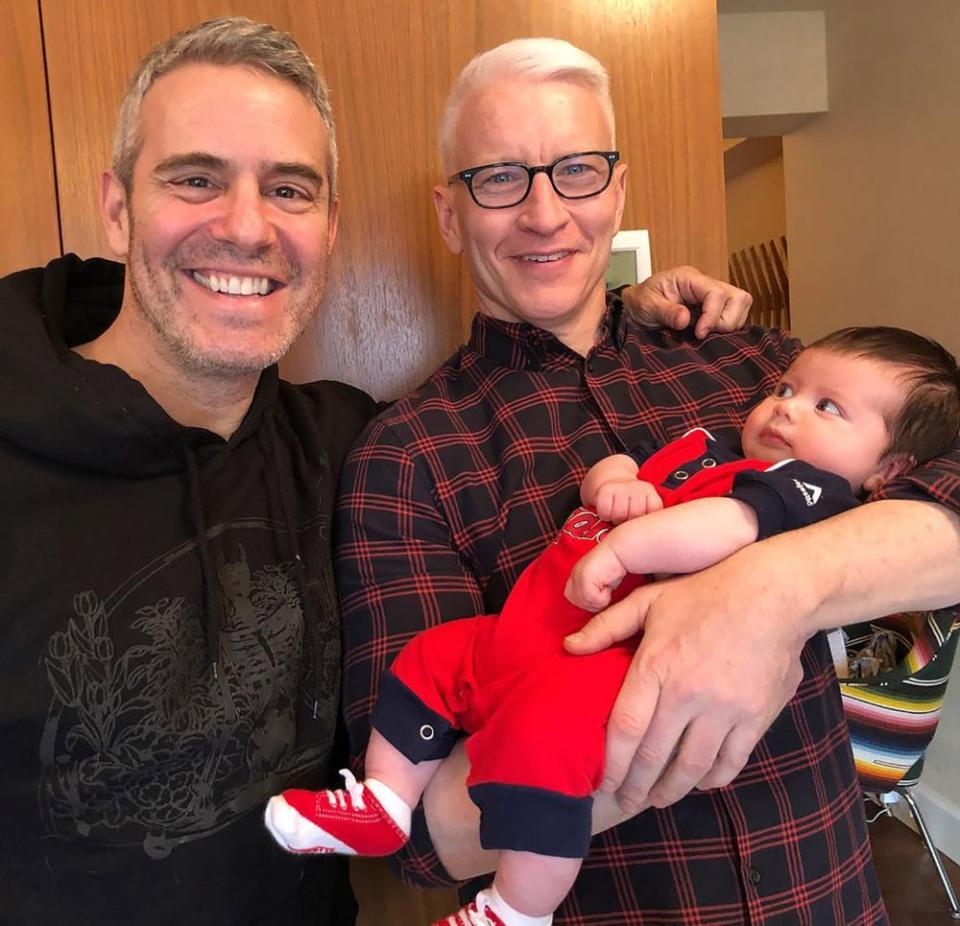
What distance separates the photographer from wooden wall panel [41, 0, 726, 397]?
1.54 meters

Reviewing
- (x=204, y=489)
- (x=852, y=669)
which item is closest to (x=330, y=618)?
(x=204, y=489)

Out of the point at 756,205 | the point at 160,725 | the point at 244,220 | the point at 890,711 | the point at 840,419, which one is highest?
the point at 756,205

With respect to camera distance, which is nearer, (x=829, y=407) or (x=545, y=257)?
(x=829, y=407)

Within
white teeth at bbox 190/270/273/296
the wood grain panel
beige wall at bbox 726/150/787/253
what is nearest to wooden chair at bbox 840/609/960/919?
white teeth at bbox 190/270/273/296

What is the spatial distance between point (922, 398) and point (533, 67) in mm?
774

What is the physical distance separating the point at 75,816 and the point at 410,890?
0.80 m

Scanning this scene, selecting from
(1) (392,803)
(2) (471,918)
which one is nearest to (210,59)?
(1) (392,803)

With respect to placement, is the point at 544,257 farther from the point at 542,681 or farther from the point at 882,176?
the point at 882,176

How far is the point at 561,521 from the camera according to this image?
1179mm

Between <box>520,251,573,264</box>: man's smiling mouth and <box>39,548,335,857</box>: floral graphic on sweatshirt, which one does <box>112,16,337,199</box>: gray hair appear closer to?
<box>520,251,573,264</box>: man's smiling mouth

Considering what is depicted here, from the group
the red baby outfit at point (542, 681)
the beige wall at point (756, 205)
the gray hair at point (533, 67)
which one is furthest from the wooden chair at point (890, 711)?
the beige wall at point (756, 205)

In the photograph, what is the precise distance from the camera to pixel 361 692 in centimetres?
108

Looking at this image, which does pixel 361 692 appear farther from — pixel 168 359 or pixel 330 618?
pixel 168 359

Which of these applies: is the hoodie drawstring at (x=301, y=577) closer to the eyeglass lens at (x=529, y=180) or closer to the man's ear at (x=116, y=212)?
the man's ear at (x=116, y=212)
